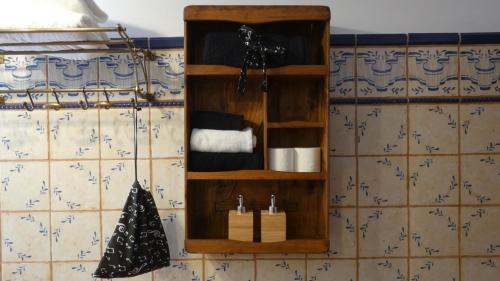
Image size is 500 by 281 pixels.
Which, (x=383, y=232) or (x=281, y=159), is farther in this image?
(x=383, y=232)

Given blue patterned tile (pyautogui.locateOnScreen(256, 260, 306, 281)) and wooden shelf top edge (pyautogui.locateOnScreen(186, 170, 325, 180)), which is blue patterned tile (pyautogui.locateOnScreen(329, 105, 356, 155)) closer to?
wooden shelf top edge (pyautogui.locateOnScreen(186, 170, 325, 180))

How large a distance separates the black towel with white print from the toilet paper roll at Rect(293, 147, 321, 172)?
485 mm

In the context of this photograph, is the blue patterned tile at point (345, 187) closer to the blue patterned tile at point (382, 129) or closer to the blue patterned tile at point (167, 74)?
the blue patterned tile at point (382, 129)

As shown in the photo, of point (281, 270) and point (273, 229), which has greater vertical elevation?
point (273, 229)

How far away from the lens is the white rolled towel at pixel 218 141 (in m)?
1.09

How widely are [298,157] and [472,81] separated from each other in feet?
2.23

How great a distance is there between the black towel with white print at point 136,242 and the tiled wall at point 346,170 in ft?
0.32

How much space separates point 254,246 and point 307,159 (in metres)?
0.31

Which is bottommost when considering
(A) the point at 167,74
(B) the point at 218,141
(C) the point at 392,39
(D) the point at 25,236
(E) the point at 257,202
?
(D) the point at 25,236

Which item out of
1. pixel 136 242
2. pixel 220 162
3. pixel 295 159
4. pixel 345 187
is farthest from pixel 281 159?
pixel 136 242

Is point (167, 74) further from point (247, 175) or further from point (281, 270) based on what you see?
point (281, 270)

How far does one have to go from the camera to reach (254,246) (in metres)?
1.10

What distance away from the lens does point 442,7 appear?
48.9 inches

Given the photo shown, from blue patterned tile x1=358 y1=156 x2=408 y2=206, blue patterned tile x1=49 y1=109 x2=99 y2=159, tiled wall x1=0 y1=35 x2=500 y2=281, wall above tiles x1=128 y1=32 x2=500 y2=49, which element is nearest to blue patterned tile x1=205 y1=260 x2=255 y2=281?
tiled wall x1=0 y1=35 x2=500 y2=281
